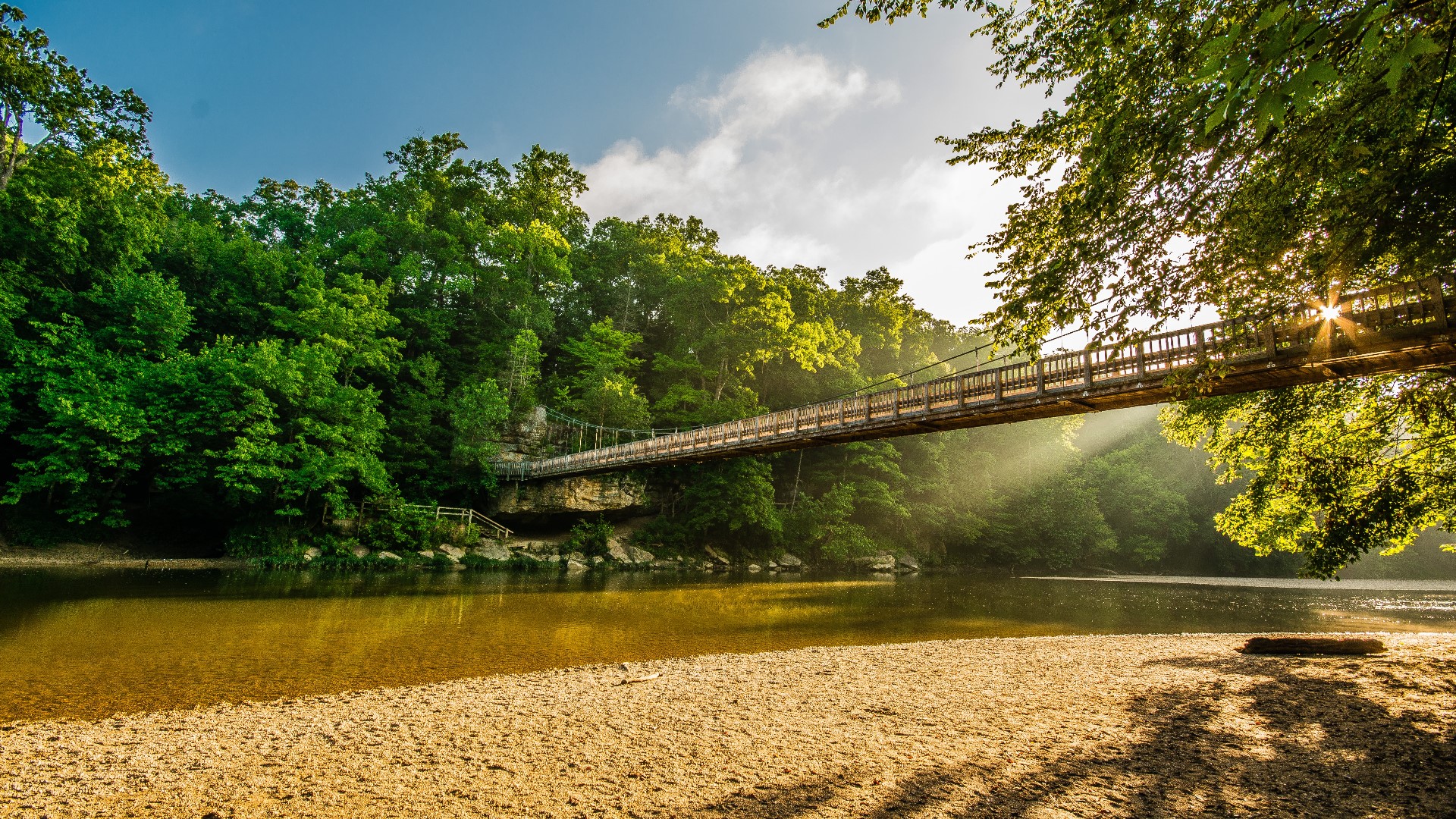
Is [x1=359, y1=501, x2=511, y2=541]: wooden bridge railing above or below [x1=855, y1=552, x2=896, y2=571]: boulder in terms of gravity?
above

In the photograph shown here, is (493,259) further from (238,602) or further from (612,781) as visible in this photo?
(612,781)

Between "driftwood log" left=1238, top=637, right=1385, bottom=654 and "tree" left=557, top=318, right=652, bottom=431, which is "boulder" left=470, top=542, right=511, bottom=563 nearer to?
"tree" left=557, top=318, right=652, bottom=431

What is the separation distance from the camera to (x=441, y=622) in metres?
8.23

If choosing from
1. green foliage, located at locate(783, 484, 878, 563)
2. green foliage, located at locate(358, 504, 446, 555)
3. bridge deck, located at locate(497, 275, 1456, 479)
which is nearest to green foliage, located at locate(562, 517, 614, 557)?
bridge deck, located at locate(497, 275, 1456, 479)

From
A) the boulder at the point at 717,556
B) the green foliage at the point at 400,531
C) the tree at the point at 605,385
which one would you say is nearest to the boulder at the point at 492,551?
the green foliage at the point at 400,531

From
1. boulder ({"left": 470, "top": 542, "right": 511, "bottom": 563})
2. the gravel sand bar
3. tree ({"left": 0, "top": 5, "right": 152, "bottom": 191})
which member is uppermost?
tree ({"left": 0, "top": 5, "right": 152, "bottom": 191})

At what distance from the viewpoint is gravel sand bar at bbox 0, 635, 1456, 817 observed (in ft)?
8.68

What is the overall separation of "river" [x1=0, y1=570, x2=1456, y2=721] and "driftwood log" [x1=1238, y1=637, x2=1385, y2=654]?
2.92m

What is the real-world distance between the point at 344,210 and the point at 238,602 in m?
24.4

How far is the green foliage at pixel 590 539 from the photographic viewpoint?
67.1 feet

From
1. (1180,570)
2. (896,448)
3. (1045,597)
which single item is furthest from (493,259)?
(1180,570)

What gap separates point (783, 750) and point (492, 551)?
57.1ft

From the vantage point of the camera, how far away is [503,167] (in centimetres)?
3366

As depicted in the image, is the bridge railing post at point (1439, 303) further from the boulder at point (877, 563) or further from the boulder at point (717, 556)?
the boulder at point (877, 563)
